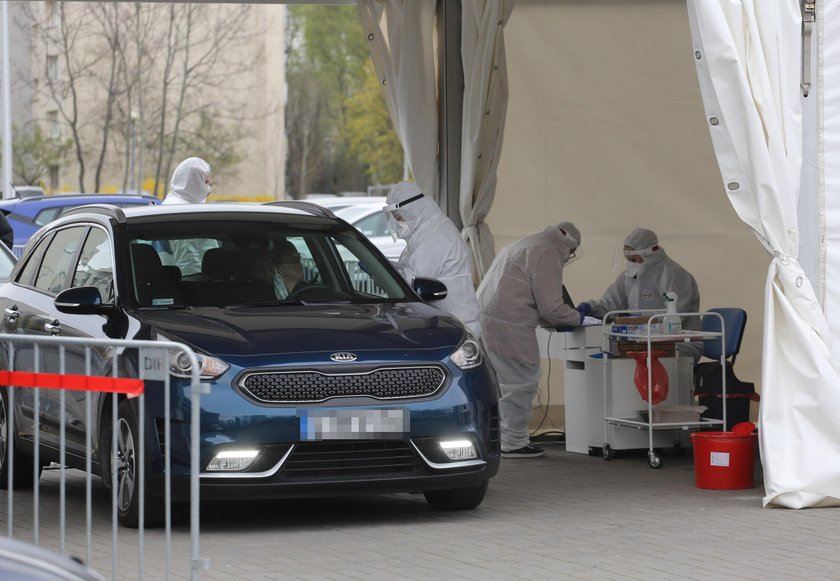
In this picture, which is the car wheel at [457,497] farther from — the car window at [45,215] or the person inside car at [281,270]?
the car window at [45,215]

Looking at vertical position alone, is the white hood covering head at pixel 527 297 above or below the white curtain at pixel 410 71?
below

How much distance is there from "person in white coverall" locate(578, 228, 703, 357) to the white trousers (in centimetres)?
86

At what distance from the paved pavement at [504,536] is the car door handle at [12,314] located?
1.11m

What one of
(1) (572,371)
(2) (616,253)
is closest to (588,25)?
(2) (616,253)

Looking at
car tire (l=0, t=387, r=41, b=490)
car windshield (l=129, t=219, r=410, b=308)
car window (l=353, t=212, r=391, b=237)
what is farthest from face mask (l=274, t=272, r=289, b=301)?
car window (l=353, t=212, r=391, b=237)

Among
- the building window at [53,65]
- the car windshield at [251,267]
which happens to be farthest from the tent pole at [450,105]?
the building window at [53,65]

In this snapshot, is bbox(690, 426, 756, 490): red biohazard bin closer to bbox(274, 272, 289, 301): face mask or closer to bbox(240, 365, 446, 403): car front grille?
bbox(240, 365, 446, 403): car front grille

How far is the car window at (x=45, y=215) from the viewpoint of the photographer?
76.8 feet

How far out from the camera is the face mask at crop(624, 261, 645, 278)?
1315 cm

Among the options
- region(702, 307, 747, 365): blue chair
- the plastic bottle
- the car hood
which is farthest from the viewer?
region(702, 307, 747, 365): blue chair

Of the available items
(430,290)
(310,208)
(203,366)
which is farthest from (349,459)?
(310,208)

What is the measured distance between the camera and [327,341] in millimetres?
8109

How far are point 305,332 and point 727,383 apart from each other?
184 inches

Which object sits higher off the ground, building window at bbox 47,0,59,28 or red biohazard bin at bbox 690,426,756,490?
building window at bbox 47,0,59,28
